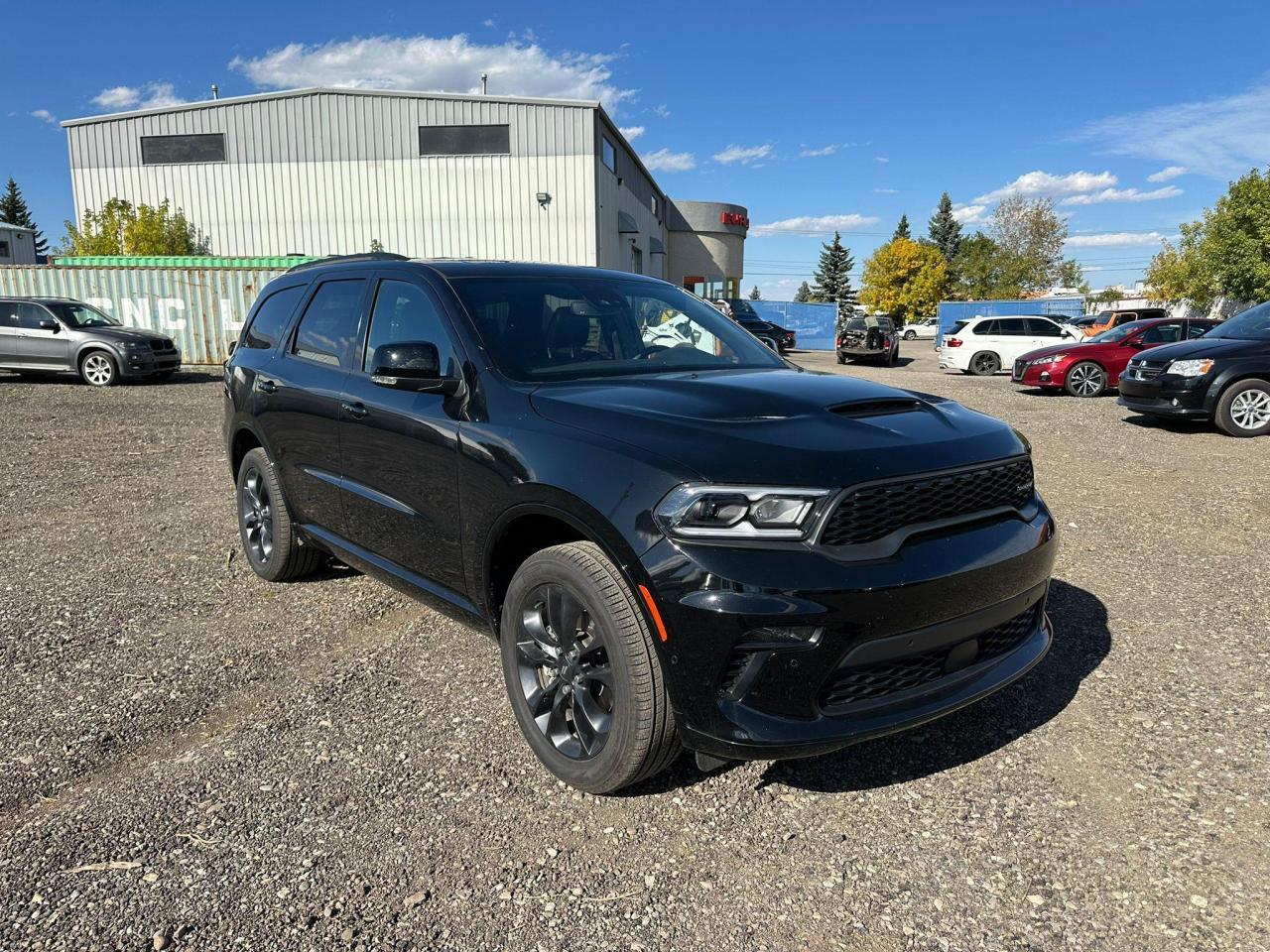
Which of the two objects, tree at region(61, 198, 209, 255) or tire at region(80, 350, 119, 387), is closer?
tire at region(80, 350, 119, 387)

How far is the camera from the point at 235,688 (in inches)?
142

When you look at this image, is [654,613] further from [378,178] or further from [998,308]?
[998,308]

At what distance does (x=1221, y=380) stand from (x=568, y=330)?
32.4 ft

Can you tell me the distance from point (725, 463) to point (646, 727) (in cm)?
80

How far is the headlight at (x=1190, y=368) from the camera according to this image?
1023cm

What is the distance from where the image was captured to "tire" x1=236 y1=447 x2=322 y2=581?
464 cm

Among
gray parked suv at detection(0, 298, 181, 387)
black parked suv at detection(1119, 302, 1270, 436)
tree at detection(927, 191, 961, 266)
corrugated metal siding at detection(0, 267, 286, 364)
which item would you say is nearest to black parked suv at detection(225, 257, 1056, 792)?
black parked suv at detection(1119, 302, 1270, 436)

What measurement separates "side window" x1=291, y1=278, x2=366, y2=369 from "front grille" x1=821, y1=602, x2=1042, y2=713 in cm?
267

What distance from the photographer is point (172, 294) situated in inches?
836

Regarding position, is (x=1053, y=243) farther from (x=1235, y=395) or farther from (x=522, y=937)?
(x=522, y=937)

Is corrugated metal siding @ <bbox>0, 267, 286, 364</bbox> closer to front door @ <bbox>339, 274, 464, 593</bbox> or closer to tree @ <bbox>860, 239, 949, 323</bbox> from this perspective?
front door @ <bbox>339, 274, 464, 593</bbox>

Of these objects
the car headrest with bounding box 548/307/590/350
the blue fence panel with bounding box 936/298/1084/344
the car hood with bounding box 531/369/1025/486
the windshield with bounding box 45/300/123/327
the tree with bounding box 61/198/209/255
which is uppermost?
the tree with bounding box 61/198/209/255

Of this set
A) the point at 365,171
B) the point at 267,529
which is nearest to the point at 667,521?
the point at 267,529

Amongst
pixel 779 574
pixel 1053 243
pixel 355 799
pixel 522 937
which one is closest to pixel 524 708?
pixel 355 799
